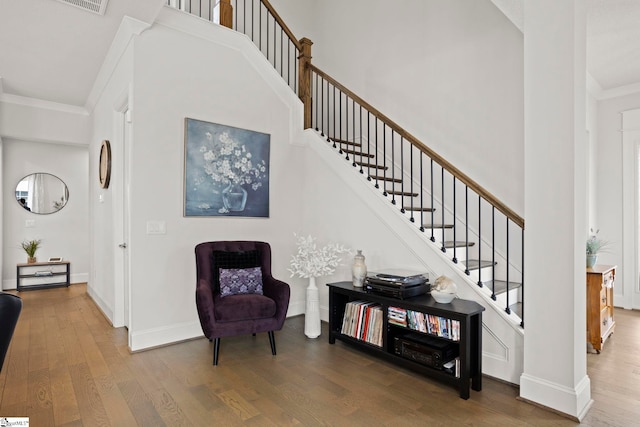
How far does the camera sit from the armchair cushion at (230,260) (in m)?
3.50

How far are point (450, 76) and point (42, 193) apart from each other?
668cm

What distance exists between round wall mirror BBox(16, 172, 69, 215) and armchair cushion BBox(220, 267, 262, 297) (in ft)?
15.6

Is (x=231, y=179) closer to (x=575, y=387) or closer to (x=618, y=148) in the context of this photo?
(x=575, y=387)

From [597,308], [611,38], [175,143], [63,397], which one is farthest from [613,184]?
[63,397]

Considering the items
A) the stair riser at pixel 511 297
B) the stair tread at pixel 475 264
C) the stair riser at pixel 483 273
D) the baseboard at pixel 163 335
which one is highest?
the stair tread at pixel 475 264

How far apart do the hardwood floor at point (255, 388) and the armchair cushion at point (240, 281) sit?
0.51 meters

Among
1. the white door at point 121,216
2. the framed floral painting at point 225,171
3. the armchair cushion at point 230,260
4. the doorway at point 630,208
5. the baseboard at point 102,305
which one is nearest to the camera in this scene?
the armchair cushion at point 230,260

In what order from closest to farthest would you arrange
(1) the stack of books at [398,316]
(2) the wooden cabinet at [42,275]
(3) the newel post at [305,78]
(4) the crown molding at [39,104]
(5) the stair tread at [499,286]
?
1. (1) the stack of books at [398,316]
2. (5) the stair tread at [499,286]
3. (3) the newel post at [305,78]
4. (4) the crown molding at [39,104]
5. (2) the wooden cabinet at [42,275]

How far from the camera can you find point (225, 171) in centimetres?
388

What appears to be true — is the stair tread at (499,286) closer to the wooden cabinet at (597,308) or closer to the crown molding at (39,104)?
the wooden cabinet at (597,308)

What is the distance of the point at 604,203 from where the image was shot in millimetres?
4969

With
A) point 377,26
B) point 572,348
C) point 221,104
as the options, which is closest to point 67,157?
point 221,104

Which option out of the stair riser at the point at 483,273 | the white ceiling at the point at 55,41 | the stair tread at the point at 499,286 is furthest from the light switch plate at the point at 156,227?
the stair tread at the point at 499,286

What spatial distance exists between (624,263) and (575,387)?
11.9 feet
